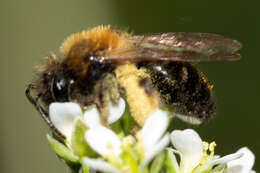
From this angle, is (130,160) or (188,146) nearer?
(130,160)

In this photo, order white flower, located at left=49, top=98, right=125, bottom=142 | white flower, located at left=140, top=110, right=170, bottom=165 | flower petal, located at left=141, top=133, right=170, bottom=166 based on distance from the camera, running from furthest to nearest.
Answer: white flower, located at left=49, top=98, right=125, bottom=142 → white flower, located at left=140, top=110, right=170, bottom=165 → flower petal, located at left=141, top=133, right=170, bottom=166

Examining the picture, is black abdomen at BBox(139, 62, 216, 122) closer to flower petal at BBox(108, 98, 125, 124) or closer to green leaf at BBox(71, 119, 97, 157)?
flower petal at BBox(108, 98, 125, 124)

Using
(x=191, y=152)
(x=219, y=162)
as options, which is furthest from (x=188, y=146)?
(x=219, y=162)

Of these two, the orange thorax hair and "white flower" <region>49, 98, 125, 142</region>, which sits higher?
the orange thorax hair

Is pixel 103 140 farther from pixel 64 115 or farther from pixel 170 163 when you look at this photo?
pixel 170 163

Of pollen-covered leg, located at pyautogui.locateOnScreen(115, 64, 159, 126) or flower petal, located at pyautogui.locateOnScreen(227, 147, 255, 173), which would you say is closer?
pollen-covered leg, located at pyautogui.locateOnScreen(115, 64, 159, 126)

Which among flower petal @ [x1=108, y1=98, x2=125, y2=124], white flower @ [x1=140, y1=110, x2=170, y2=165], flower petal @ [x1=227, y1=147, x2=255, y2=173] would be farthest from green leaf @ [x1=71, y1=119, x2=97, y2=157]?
flower petal @ [x1=227, y1=147, x2=255, y2=173]
